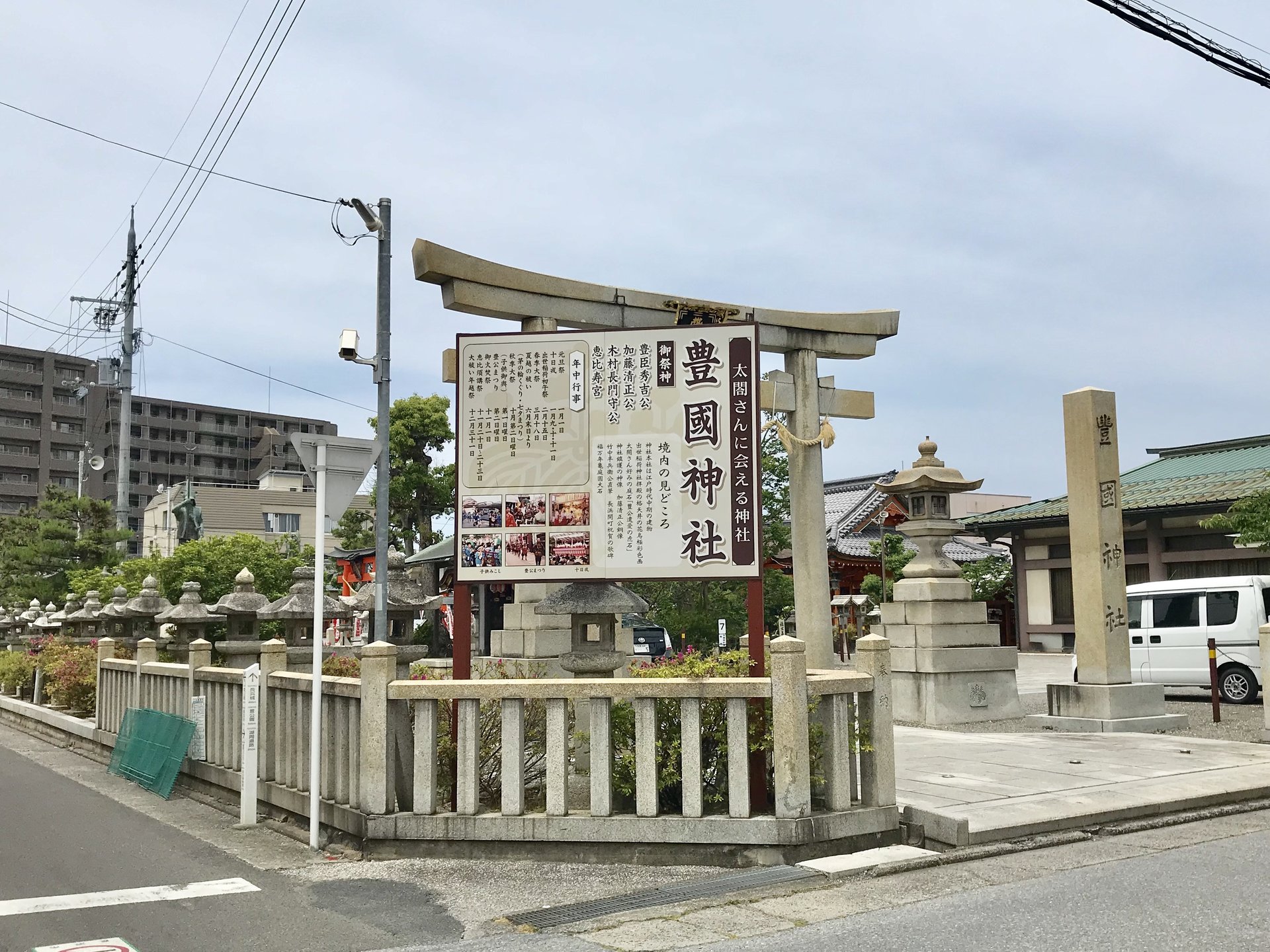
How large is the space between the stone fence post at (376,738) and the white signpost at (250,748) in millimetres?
1875

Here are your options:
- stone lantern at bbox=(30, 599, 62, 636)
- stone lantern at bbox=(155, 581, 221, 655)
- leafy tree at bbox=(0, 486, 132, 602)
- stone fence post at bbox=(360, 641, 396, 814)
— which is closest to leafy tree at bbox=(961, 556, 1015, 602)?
stone lantern at bbox=(155, 581, 221, 655)

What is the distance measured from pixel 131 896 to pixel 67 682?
1192cm

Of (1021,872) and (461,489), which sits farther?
(461,489)

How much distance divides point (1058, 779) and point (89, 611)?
18.6 metres

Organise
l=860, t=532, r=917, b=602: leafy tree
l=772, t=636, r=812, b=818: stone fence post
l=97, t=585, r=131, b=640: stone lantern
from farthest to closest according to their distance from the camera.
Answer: l=860, t=532, r=917, b=602: leafy tree < l=97, t=585, r=131, b=640: stone lantern < l=772, t=636, r=812, b=818: stone fence post

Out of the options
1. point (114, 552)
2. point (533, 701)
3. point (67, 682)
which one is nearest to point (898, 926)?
point (533, 701)

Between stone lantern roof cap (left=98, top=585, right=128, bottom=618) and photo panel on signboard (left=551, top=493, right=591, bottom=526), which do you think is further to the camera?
stone lantern roof cap (left=98, top=585, right=128, bottom=618)

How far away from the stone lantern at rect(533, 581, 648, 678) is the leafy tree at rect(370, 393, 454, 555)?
3106 centimetres

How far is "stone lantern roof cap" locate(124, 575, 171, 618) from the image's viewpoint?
59.5ft

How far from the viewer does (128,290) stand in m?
43.3

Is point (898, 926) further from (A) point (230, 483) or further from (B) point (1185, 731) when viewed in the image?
(A) point (230, 483)

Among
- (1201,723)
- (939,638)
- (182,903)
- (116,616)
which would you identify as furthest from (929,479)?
(116,616)

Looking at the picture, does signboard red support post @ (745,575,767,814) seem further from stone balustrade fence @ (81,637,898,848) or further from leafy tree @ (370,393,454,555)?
leafy tree @ (370,393,454,555)

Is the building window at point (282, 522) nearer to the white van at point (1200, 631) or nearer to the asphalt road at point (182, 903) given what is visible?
the white van at point (1200, 631)
